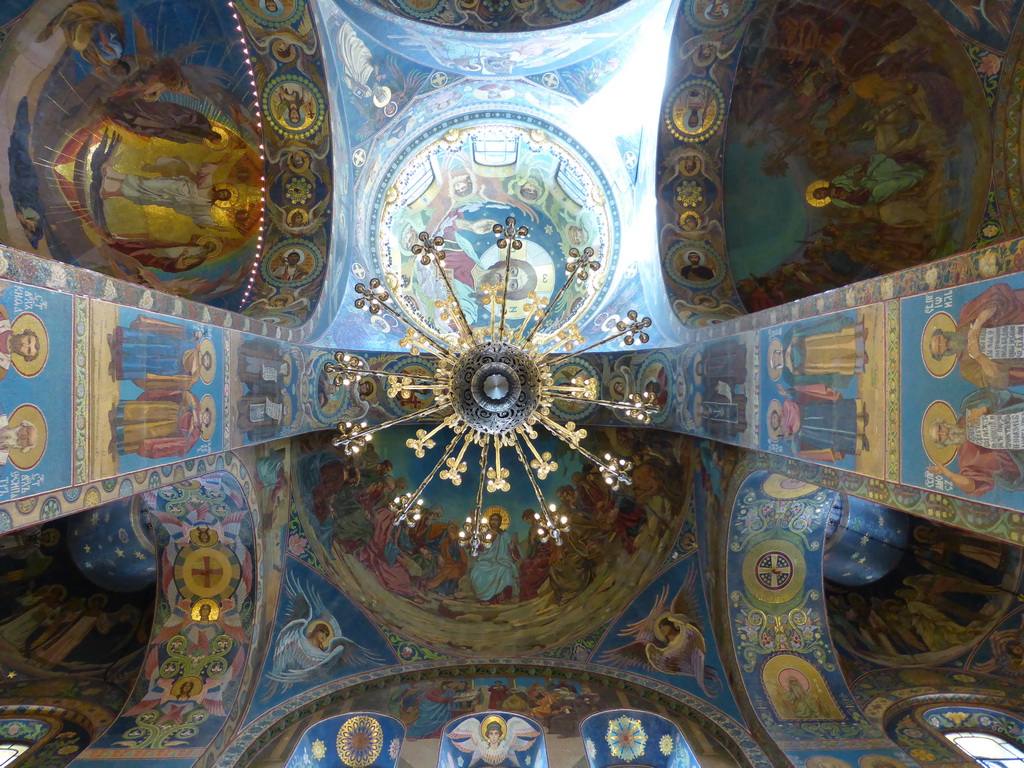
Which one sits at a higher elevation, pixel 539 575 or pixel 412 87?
pixel 412 87

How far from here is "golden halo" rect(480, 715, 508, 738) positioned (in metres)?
9.81

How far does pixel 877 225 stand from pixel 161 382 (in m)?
9.94

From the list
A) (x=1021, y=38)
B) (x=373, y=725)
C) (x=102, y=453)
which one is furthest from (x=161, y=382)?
(x=1021, y=38)

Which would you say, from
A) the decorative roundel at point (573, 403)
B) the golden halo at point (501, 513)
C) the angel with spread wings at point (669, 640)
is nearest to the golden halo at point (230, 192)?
the decorative roundel at point (573, 403)

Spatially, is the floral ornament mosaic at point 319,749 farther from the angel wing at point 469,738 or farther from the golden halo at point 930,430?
the golden halo at point 930,430

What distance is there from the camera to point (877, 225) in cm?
873

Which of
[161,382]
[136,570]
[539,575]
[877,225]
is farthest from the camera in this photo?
[539,575]

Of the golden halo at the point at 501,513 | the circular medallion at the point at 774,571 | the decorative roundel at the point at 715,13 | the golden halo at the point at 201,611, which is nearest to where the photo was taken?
the decorative roundel at the point at 715,13

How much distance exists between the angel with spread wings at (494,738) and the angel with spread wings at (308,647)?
6.56ft

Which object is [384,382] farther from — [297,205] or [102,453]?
[102,453]

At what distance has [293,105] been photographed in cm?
891

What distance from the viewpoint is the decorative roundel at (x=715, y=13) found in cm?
805

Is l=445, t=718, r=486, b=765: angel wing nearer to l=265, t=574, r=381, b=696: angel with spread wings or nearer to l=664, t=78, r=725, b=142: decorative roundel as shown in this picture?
l=265, t=574, r=381, b=696: angel with spread wings

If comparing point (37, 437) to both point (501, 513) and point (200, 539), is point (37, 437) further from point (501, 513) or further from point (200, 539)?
point (501, 513)
